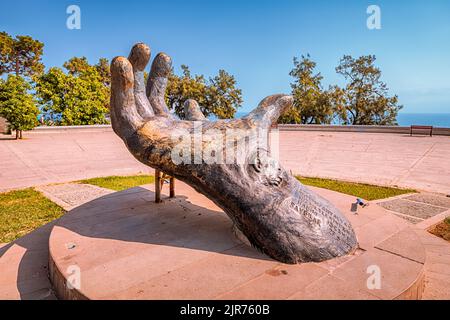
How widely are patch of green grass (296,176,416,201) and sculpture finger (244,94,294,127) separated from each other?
4.43m

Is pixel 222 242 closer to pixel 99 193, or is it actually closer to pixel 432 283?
pixel 432 283

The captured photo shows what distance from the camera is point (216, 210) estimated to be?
4.20m

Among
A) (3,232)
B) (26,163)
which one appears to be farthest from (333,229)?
(26,163)

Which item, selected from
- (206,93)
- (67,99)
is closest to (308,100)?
(206,93)

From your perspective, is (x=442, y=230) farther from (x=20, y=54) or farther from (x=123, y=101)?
(x=20, y=54)

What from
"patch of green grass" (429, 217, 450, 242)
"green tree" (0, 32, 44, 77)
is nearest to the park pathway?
"patch of green grass" (429, 217, 450, 242)

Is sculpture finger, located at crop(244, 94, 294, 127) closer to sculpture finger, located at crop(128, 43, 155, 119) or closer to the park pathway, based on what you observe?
sculpture finger, located at crop(128, 43, 155, 119)

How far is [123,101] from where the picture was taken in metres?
2.92

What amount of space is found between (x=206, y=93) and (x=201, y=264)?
2649 cm

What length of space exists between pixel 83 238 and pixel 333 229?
8.50 ft

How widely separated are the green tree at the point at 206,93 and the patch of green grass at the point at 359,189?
65.5 ft

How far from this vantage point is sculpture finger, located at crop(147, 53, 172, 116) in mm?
3731

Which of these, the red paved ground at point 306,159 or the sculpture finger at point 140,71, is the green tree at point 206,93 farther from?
the sculpture finger at point 140,71
